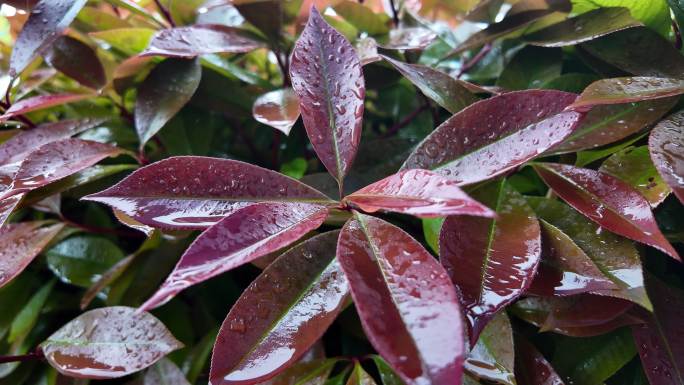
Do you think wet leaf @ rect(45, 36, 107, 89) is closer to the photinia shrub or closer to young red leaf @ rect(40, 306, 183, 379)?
the photinia shrub

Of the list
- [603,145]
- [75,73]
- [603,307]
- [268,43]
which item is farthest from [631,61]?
[75,73]

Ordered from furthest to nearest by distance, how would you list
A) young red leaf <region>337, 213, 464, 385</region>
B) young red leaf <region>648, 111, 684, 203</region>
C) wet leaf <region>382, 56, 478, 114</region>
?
wet leaf <region>382, 56, 478, 114</region>
young red leaf <region>648, 111, 684, 203</region>
young red leaf <region>337, 213, 464, 385</region>

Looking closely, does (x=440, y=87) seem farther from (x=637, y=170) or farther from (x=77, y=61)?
(x=77, y=61)

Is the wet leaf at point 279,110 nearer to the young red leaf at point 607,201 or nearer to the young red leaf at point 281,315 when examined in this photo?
the young red leaf at point 281,315

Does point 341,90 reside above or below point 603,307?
above

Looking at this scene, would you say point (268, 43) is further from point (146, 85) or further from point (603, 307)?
point (603, 307)

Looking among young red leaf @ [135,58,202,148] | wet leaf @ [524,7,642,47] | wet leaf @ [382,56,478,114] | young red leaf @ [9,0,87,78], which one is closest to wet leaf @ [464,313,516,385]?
wet leaf @ [382,56,478,114]
